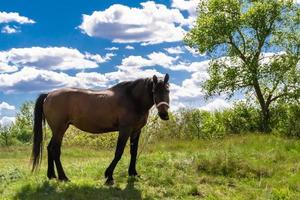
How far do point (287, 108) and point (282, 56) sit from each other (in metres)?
4.57

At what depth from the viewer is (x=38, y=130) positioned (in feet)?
39.1

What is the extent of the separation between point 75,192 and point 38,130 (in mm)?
2567

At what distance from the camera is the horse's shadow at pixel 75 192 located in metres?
9.85

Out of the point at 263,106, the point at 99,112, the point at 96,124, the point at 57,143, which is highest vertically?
the point at 263,106

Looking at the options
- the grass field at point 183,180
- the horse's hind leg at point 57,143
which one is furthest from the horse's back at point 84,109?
the grass field at point 183,180

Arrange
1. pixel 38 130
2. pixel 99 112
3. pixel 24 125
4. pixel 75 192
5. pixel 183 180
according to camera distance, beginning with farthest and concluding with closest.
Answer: pixel 24 125 → pixel 38 130 → pixel 183 180 → pixel 99 112 → pixel 75 192

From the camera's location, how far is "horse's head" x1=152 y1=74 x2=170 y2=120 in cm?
1005

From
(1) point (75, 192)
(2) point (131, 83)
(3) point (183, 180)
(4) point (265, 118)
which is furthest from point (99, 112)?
(4) point (265, 118)

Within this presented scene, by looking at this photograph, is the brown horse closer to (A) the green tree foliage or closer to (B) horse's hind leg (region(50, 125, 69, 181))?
(B) horse's hind leg (region(50, 125, 69, 181))

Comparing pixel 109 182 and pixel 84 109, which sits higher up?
pixel 84 109

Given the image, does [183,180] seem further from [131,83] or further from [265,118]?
[265,118]

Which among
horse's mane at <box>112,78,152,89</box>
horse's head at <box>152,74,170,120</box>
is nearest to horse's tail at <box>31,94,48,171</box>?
horse's mane at <box>112,78,152,89</box>

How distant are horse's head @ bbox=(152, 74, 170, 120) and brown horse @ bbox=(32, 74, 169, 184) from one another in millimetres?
192

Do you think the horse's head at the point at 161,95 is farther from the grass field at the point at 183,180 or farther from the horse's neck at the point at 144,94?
the grass field at the point at 183,180
